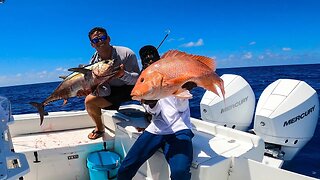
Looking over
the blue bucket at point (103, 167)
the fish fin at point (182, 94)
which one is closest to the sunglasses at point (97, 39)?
the blue bucket at point (103, 167)

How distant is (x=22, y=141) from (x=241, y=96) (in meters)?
3.68

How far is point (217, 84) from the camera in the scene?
6.41ft

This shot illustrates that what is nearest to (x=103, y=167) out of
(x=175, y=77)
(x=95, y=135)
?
(x=95, y=135)

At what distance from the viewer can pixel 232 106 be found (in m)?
5.22

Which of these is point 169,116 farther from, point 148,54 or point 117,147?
point 117,147

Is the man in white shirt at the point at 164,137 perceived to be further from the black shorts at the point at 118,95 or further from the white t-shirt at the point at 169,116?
the black shorts at the point at 118,95

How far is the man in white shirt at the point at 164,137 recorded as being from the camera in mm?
2559

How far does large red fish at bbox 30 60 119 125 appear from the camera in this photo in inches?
111

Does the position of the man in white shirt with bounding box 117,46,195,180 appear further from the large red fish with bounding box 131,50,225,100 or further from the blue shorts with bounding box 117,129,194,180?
the large red fish with bounding box 131,50,225,100

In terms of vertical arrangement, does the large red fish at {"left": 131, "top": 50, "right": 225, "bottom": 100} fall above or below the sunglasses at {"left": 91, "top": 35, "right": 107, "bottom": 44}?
below

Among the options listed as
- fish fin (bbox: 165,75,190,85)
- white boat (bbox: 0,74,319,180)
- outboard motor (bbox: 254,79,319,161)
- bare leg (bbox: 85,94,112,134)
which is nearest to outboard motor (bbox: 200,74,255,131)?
white boat (bbox: 0,74,319,180)

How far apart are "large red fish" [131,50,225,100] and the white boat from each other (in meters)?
0.81

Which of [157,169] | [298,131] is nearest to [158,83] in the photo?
[157,169]

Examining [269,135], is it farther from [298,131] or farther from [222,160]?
[222,160]
